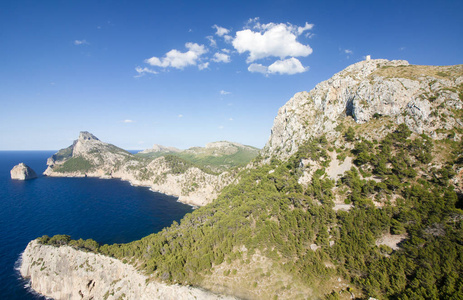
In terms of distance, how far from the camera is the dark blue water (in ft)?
267

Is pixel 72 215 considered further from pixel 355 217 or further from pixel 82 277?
pixel 355 217

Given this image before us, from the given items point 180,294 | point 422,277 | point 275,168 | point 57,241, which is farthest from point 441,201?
point 57,241

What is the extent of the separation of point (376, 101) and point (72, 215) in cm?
17856

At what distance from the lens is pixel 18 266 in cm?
7031

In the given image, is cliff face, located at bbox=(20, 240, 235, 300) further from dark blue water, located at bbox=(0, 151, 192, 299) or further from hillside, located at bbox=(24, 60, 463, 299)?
dark blue water, located at bbox=(0, 151, 192, 299)

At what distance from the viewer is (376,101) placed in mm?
79625

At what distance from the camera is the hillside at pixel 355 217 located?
4019cm

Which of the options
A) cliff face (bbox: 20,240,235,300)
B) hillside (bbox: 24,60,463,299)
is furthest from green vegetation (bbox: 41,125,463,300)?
cliff face (bbox: 20,240,235,300)

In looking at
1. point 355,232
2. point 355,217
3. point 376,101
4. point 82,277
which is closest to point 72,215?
point 82,277

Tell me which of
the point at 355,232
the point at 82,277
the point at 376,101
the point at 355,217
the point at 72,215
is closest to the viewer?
the point at 355,232

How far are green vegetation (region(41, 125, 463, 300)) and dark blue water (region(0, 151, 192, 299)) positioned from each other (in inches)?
1017

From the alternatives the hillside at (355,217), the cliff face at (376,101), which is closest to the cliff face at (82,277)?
Result: the hillside at (355,217)

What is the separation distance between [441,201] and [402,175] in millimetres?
12562

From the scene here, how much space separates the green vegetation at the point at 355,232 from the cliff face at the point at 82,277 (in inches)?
116
